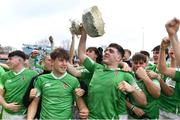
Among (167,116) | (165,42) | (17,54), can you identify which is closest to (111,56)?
(165,42)

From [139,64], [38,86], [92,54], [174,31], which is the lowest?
[38,86]

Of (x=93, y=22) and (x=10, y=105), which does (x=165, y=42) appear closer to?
(x=93, y=22)

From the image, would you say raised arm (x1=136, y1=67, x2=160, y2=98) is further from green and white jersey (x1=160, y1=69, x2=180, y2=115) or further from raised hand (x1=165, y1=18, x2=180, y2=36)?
raised hand (x1=165, y1=18, x2=180, y2=36)

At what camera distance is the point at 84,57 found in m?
6.34

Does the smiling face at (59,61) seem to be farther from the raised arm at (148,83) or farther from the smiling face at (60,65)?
the raised arm at (148,83)

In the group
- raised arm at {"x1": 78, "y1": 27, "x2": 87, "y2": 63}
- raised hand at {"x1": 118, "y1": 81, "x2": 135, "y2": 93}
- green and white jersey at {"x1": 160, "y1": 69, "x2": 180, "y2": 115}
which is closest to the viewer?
raised hand at {"x1": 118, "y1": 81, "x2": 135, "y2": 93}

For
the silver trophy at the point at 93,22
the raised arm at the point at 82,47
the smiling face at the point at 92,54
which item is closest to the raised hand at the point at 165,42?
the silver trophy at the point at 93,22

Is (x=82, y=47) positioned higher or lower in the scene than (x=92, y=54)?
higher

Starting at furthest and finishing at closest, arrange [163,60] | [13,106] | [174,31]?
[13,106]
[163,60]
[174,31]

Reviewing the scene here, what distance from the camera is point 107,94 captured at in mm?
5664

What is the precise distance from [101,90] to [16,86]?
5.35ft

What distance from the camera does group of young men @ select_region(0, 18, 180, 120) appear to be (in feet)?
18.6

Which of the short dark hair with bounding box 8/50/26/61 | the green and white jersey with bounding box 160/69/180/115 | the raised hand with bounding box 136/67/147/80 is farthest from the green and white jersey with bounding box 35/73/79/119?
the green and white jersey with bounding box 160/69/180/115

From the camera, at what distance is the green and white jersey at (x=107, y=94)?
18.6ft
